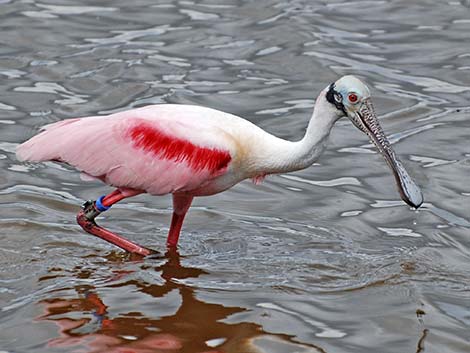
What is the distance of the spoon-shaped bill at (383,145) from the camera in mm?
10382

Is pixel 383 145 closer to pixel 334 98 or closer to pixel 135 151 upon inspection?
pixel 334 98

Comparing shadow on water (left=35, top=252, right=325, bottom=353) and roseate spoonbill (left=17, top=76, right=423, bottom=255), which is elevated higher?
roseate spoonbill (left=17, top=76, right=423, bottom=255)

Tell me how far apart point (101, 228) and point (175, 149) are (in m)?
0.89

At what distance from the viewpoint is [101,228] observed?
10.9 metres

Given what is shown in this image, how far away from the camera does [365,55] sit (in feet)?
54.4

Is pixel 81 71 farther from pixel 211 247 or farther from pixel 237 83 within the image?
pixel 211 247

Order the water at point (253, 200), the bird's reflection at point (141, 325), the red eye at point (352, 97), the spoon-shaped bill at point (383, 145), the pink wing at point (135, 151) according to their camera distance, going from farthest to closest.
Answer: the pink wing at point (135, 151), the spoon-shaped bill at point (383, 145), the red eye at point (352, 97), the water at point (253, 200), the bird's reflection at point (141, 325)

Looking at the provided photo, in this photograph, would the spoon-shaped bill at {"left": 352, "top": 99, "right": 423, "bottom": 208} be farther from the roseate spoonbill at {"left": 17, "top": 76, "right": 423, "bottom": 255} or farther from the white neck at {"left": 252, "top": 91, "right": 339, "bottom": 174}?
the white neck at {"left": 252, "top": 91, "right": 339, "bottom": 174}

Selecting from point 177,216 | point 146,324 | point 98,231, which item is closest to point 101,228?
point 98,231

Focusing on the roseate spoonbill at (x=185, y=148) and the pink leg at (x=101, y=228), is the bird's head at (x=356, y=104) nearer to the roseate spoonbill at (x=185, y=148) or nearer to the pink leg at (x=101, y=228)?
the roseate spoonbill at (x=185, y=148)

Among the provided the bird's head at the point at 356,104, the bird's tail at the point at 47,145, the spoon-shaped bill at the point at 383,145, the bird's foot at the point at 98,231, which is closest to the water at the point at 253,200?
the bird's foot at the point at 98,231

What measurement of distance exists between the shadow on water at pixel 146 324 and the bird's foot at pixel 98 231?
394mm

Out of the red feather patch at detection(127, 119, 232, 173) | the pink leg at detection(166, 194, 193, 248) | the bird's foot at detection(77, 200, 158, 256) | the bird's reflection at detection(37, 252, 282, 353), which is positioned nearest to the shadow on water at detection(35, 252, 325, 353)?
the bird's reflection at detection(37, 252, 282, 353)

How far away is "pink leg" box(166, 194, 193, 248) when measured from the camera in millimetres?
11000
